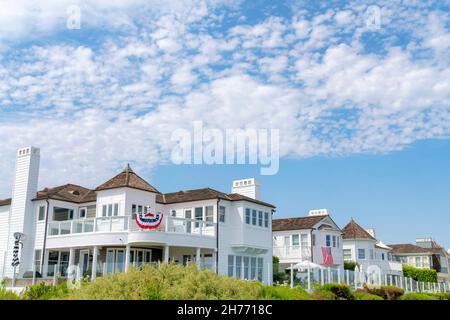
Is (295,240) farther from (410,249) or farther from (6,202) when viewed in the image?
(410,249)

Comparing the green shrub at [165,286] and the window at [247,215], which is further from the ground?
the window at [247,215]

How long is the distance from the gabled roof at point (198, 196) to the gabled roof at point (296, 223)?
9037 mm

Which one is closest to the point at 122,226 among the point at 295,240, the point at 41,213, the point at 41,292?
the point at 41,213

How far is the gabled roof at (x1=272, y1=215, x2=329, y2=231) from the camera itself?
156ft

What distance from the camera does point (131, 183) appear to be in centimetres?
3497

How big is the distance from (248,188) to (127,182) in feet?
33.0

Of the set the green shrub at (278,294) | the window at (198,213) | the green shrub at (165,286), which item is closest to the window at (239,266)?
the window at (198,213)

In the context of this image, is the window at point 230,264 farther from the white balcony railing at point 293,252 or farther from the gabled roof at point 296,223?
the gabled roof at point 296,223

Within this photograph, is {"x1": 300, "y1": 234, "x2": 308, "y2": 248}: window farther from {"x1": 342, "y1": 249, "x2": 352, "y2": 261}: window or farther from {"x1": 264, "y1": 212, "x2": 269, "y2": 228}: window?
{"x1": 342, "y1": 249, "x2": 352, "y2": 261}: window

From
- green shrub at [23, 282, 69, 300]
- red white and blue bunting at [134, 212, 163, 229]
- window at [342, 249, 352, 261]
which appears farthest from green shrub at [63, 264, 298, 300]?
window at [342, 249, 352, 261]

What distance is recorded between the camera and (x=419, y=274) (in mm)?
65250

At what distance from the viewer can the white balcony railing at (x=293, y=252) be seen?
46250mm

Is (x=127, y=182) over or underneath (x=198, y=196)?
over
